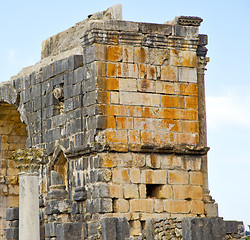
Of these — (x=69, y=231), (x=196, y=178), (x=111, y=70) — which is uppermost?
(x=111, y=70)

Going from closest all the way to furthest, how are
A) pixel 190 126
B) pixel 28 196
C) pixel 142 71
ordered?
pixel 28 196 < pixel 142 71 < pixel 190 126

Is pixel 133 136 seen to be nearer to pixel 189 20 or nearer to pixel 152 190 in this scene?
pixel 152 190

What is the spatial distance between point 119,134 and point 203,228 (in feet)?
17.5

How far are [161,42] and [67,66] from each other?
7.07 feet

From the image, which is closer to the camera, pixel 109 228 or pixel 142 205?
pixel 109 228

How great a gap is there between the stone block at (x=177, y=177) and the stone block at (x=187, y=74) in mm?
2040

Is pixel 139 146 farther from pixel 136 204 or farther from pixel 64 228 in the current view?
pixel 64 228

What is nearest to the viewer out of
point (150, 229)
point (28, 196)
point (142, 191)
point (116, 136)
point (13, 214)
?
point (150, 229)

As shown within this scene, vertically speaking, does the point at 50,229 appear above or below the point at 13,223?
below

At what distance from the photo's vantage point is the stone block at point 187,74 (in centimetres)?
1950

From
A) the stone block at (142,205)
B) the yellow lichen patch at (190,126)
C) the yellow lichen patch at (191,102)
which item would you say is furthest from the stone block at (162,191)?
the yellow lichen patch at (191,102)

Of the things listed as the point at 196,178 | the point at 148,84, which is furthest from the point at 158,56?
the point at 196,178

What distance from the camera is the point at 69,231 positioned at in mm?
18078

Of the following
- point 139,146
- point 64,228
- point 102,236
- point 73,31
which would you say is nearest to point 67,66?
point 73,31
